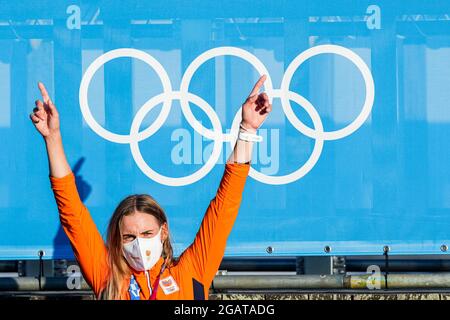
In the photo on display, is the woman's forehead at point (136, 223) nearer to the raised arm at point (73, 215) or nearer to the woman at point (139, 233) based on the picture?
A: the woman at point (139, 233)

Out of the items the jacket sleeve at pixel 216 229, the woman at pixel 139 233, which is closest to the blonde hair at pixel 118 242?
the woman at pixel 139 233

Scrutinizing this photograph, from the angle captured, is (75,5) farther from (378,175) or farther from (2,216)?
(378,175)

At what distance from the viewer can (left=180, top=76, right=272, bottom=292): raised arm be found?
424 centimetres

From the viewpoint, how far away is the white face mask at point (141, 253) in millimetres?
4176

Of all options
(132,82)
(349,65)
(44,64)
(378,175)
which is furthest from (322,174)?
(44,64)

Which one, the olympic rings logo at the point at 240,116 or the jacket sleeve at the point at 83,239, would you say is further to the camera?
the olympic rings logo at the point at 240,116

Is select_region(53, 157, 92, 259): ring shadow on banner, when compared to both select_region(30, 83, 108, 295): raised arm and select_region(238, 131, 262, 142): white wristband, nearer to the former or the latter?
select_region(30, 83, 108, 295): raised arm

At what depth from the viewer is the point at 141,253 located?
4168 millimetres

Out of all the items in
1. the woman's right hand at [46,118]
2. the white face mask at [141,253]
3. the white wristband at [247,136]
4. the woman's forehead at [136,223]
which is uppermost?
the woman's right hand at [46,118]

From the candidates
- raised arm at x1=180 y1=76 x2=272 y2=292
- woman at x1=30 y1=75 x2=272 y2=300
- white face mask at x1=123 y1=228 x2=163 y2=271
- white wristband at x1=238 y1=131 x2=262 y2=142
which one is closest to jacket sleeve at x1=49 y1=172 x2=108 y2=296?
woman at x1=30 y1=75 x2=272 y2=300

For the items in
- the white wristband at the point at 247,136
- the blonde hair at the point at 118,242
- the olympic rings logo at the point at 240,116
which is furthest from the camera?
the olympic rings logo at the point at 240,116

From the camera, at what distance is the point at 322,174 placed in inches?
255

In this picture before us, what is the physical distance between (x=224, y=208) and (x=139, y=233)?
0.43m

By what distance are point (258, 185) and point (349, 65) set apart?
1.11 metres
